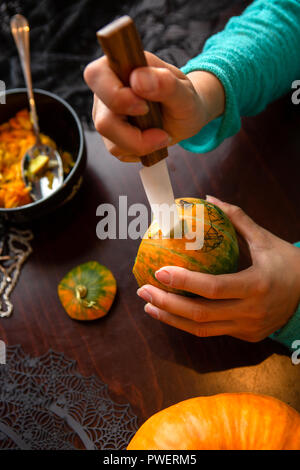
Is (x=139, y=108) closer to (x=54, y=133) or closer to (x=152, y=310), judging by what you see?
(x=152, y=310)

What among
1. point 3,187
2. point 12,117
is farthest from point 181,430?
point 12,117

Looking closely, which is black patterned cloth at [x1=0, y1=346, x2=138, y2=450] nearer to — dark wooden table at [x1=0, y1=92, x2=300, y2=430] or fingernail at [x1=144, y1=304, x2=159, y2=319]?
dark wooden table at [x1=0, y1=92, x2=300, y2=430]

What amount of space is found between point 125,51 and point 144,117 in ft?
0.35

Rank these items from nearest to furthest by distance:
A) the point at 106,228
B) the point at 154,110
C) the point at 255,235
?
the point at 154,110
the point at 255,235
the point at 106,228

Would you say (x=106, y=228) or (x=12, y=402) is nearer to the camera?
(x=12, y=402)

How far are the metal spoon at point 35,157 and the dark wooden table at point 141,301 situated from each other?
7cm

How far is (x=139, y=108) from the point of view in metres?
0.51

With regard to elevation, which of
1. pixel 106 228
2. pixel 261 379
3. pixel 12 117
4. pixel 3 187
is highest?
pixel 12 117

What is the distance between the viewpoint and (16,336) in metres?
0.87

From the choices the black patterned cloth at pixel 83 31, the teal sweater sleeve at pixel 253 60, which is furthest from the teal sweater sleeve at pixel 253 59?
the black patterned cloth at pixel 83 31

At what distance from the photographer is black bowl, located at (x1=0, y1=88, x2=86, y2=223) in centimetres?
86

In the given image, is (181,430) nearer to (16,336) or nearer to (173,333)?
(173,333)

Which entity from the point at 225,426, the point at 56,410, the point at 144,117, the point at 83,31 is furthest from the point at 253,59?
the point at 56,410

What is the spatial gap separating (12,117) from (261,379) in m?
0.85
